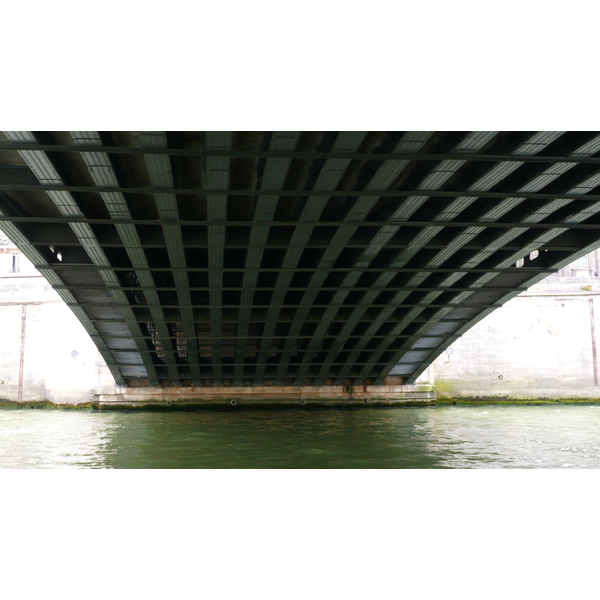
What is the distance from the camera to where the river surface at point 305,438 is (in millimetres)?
12789

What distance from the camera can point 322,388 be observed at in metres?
23.8

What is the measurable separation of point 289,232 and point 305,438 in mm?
5349

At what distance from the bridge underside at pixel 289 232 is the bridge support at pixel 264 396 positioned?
52 cm

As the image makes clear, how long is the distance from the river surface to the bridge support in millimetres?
447

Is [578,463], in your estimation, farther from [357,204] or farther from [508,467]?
[357,204]

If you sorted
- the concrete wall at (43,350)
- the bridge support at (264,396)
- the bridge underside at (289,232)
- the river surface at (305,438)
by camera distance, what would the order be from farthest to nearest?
the concrete wall at (43,350) < the bridge support at (264,396) < the river surface at (305,438) < the bridge underside at (289,232)

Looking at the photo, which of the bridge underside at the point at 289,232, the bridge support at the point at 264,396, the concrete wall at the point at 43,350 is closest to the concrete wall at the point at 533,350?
the bridge support at the point at 264,396

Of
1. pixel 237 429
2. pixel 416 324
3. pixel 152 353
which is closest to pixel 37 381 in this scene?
pixel 152 353

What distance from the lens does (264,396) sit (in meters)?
23.3

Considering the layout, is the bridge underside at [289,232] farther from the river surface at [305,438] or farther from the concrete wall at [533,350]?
the concrete wall at [533,350]

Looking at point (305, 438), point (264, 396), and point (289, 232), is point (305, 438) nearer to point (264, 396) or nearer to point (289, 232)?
point (289, 232)

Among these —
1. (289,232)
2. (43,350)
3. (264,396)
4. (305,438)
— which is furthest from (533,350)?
(43,350)

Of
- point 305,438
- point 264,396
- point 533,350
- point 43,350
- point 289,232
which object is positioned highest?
point 289,232

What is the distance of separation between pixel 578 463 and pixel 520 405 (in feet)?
43.4
